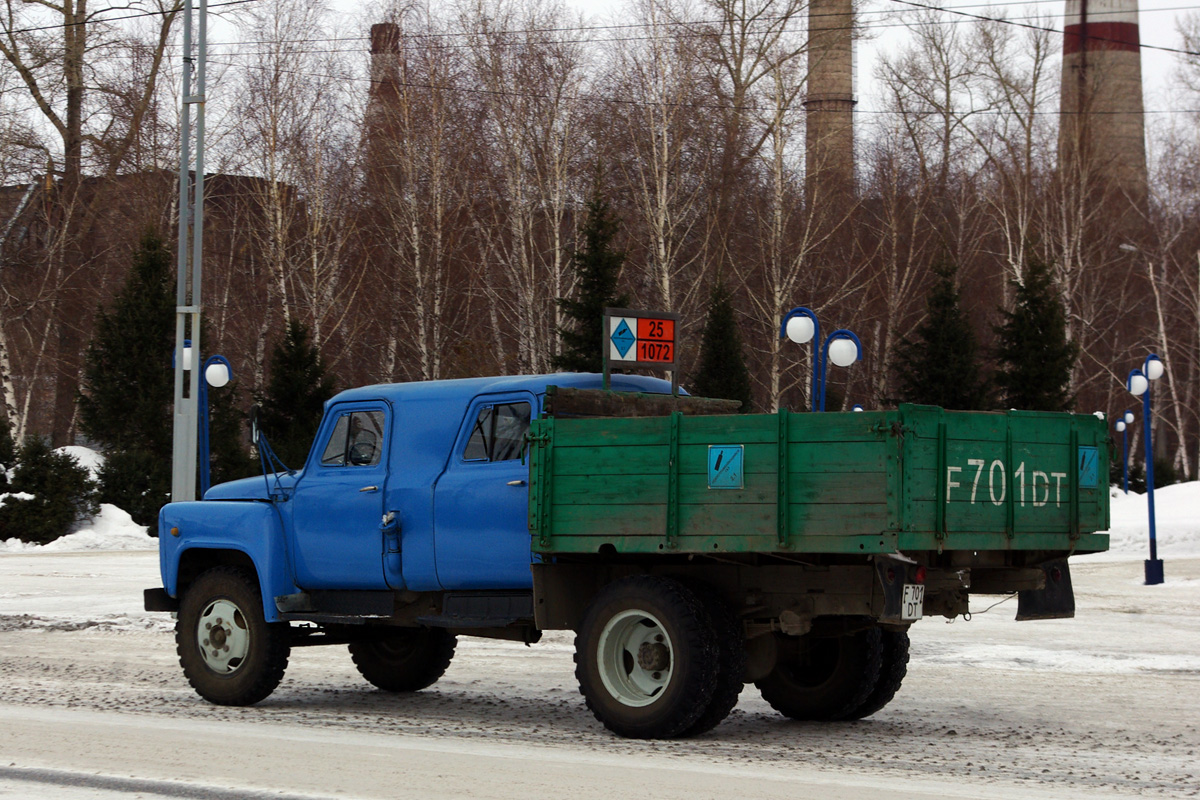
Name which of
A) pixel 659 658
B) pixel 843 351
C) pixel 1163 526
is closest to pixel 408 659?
pixel 659 658

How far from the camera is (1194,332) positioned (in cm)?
6181

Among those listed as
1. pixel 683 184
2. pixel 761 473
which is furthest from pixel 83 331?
pixel 761 473

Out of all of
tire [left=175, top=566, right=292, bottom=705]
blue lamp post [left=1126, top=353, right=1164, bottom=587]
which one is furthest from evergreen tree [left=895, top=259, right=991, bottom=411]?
tire [left=175, top=566, right=292, bottom=705]

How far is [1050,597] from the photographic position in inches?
356

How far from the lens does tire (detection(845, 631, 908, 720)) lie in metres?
9.94

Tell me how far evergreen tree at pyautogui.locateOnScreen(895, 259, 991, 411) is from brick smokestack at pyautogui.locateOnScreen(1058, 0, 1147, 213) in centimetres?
2008

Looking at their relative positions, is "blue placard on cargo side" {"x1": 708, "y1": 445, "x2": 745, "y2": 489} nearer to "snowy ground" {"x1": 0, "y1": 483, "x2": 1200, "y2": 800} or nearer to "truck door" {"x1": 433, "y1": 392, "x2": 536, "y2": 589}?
"truck door" {"x1": 433, "y1": 392, "x2": 536, "y2": 589}

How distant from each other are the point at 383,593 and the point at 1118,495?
3641cm

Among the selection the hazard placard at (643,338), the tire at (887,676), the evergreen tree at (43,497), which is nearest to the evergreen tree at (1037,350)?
the evergreen tree at (43,497)

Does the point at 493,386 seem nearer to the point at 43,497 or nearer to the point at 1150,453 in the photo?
the point at 1150,453

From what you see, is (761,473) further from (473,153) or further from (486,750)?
(473,153)

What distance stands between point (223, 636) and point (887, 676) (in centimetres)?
462

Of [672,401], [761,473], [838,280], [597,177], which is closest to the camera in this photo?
[761,473]

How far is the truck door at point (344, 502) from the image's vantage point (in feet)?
33.1
